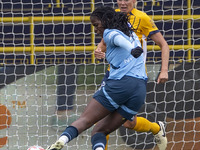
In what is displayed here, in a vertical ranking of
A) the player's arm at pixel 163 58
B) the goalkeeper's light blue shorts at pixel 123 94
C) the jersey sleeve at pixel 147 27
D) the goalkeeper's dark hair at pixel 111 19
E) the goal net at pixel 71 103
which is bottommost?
the goal net at pixel 71 103

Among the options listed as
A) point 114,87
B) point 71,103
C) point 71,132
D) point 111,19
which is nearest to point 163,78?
point 114,87

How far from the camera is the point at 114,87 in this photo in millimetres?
3168

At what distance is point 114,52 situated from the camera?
321 centimetres

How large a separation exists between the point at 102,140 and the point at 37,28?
5.47 metres

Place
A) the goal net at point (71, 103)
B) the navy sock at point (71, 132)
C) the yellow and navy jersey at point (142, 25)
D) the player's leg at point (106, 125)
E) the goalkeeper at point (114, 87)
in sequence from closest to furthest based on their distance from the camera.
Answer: the navy sock at point (71, 132), the goalkeeper at point (114, 87), the player's leg at point (106, 125), the yellow and navy jersey at point (142, 25), the goal net at point (71, 103)

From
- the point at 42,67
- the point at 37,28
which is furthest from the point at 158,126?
the point at 37,28

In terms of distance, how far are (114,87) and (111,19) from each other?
50 cm

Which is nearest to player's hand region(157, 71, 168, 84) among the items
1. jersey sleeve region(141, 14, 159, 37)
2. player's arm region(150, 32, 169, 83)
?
player's arm region(150, 32, 169, 83)

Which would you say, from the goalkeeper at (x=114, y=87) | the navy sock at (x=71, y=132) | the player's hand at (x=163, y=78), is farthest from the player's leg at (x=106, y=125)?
the player's hand at (x=163, y=78)

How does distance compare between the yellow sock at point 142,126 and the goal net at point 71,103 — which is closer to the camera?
the yellow sock at point 142,126

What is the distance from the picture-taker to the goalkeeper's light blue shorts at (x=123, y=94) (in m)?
3.16

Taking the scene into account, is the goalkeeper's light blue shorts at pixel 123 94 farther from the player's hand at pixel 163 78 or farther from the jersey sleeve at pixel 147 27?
the jersey sleeve at pixel 147 27

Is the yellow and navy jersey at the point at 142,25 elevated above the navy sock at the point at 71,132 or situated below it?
above

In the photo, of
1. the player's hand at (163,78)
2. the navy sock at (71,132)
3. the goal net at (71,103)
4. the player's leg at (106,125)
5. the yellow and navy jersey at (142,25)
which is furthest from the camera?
the goal net at (71,103)
